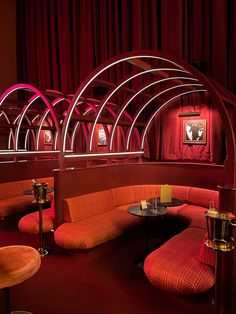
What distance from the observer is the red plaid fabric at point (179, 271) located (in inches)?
102

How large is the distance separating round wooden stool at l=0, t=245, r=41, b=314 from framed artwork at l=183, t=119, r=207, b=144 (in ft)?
15.8

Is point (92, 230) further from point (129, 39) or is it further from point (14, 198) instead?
point (129, 39)

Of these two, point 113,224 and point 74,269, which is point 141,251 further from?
point 74,269

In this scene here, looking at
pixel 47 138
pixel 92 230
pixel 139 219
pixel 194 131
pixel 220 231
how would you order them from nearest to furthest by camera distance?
1. pixel 220 231
2. pixel 92 230
3. pixel 139 219
4. pixel 194 131
5. pixel 47 138

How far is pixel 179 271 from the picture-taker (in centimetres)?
270

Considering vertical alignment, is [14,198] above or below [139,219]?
above

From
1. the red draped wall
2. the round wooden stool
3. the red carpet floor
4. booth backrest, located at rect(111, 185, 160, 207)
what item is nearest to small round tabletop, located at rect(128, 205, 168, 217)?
the red carpet floor

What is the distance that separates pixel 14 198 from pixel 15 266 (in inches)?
165

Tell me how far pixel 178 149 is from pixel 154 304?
4.31 m

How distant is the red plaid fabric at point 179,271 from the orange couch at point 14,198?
10.2 ft

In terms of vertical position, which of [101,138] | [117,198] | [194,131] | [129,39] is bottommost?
[117,198]

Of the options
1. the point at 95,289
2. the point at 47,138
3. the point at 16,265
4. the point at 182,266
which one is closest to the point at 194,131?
the point at 182,266

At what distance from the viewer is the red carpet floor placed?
112 inches

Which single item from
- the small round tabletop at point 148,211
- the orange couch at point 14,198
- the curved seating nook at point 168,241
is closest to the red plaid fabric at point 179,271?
the curved seating nook at point 168,241
